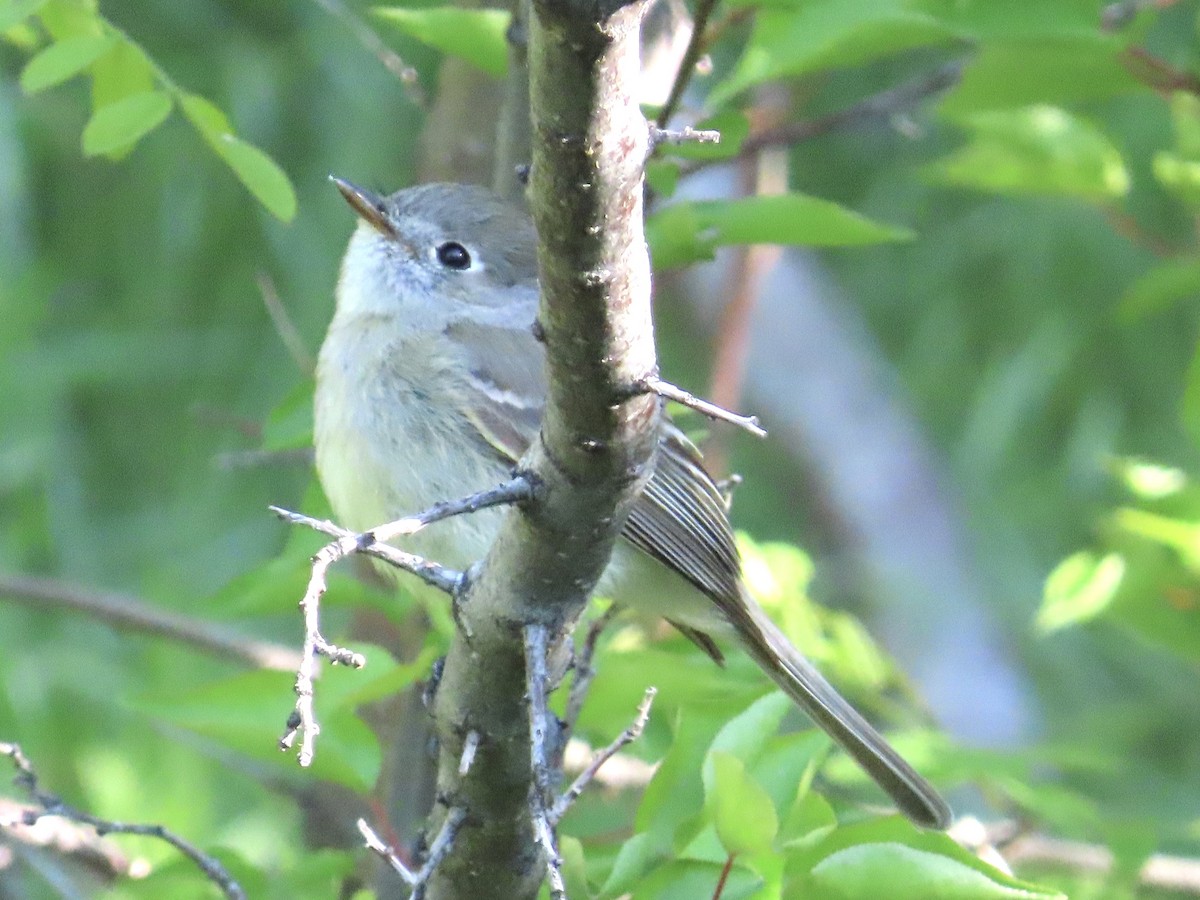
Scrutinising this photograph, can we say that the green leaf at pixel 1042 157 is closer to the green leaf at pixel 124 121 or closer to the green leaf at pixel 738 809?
the green leaf at pixel 124 121

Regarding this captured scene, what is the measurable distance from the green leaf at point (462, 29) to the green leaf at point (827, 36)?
1.15ft

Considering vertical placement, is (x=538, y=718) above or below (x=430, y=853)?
above

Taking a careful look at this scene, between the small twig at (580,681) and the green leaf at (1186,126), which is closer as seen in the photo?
the small twig at (580,681)

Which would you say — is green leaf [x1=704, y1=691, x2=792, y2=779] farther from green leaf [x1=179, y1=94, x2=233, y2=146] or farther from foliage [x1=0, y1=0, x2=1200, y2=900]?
green leaf [x1=179, y1=94, x2=233, y2=146]

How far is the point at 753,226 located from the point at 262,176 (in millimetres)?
722

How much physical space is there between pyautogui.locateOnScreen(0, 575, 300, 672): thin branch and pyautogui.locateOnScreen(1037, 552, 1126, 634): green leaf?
1366mm

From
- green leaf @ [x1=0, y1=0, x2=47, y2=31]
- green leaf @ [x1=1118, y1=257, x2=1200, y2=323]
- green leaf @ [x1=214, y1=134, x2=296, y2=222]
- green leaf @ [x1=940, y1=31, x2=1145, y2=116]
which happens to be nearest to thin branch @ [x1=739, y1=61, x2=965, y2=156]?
green leaf @ [x1=940, y1=31, x2=1145, y2=116]

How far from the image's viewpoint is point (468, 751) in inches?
75.3

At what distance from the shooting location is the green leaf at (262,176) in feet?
7.80

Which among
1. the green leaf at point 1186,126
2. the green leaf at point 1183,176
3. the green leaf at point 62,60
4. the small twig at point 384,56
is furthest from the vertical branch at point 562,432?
the green leaf at point 1186,126

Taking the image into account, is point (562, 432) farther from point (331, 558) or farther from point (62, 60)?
point (62, 60)

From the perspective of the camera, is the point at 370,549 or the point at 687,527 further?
the point at 687,527

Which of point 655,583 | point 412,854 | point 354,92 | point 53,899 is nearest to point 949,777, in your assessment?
point 655,583

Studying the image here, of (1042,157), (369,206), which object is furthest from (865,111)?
(369,206)
